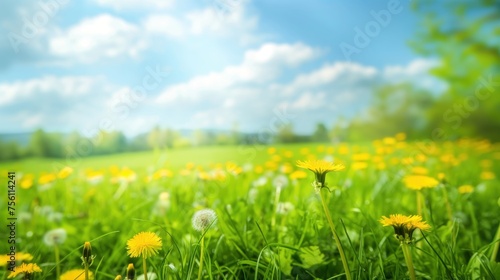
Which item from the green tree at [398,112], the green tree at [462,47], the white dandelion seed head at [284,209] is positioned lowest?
the white dandelion seed head at [284,209]

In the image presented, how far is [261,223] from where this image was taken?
1138mm

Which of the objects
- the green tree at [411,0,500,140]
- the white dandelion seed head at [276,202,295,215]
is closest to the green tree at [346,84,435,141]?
the green tree at [411,0,500,140]

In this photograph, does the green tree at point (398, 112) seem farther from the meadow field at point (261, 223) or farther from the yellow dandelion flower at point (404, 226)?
the yellow dandelion flower at point (404, 226)

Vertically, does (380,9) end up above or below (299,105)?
above

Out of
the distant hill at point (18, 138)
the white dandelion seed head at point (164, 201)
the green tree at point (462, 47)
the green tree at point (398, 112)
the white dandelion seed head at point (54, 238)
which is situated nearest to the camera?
the white dandelion seed head at point (54, 238)

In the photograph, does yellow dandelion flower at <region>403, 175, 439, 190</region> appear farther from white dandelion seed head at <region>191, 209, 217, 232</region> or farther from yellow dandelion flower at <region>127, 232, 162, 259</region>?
yellow dandelion flower at <region>127, 232, 162, 259</region>

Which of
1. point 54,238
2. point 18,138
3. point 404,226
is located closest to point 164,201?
point 54,238

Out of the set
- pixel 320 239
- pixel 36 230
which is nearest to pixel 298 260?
pixel 320 239

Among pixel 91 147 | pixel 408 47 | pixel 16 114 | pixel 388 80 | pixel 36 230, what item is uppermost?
pixel 408 47

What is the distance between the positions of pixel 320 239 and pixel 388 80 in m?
2.75

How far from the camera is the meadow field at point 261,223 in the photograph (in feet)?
2.82

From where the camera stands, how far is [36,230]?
1.47 meters

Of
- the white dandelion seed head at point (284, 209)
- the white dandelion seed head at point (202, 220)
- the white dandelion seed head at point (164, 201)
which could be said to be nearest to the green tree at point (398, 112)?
the white dandelion seed head at point (164, 201)

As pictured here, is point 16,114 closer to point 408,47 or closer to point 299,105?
point 299,105
